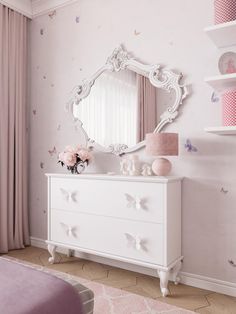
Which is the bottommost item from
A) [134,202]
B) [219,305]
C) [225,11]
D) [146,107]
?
[219,305]

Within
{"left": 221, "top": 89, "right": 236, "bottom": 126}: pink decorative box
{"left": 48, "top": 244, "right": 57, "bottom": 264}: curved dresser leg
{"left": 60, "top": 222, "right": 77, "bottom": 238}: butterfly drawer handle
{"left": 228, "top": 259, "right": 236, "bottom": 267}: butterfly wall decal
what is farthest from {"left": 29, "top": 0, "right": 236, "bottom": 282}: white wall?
{"left": 48, "top": 244, "right": 57, "bottom": 264}: curved dresser leg

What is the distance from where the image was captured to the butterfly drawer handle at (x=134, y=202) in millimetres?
2344

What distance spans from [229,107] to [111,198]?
1.20 meters

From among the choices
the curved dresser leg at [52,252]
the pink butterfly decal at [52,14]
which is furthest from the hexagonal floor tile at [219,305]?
the pink butterfly decal at [52,14]

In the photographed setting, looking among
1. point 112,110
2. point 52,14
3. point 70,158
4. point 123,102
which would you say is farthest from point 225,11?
point 52,14

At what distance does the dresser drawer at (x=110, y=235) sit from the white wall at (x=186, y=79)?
0.39 metres

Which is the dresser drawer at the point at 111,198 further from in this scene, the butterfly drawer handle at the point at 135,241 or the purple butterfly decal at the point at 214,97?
the purple butterfly decal at the point at 214,97

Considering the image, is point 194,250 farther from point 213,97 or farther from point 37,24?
point 37,24

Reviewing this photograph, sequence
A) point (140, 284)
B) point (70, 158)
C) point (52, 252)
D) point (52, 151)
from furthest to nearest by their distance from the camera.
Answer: point (52, 151)
point (52, 252)
point (70, 158)
point (140, 284)

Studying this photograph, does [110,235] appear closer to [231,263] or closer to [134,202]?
[134,202]

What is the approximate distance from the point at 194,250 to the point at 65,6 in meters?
2.98

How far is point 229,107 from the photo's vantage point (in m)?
2.11

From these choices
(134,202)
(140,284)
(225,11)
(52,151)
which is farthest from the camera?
(52,151)

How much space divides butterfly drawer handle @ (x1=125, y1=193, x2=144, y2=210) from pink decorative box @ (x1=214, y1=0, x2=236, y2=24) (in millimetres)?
1481
